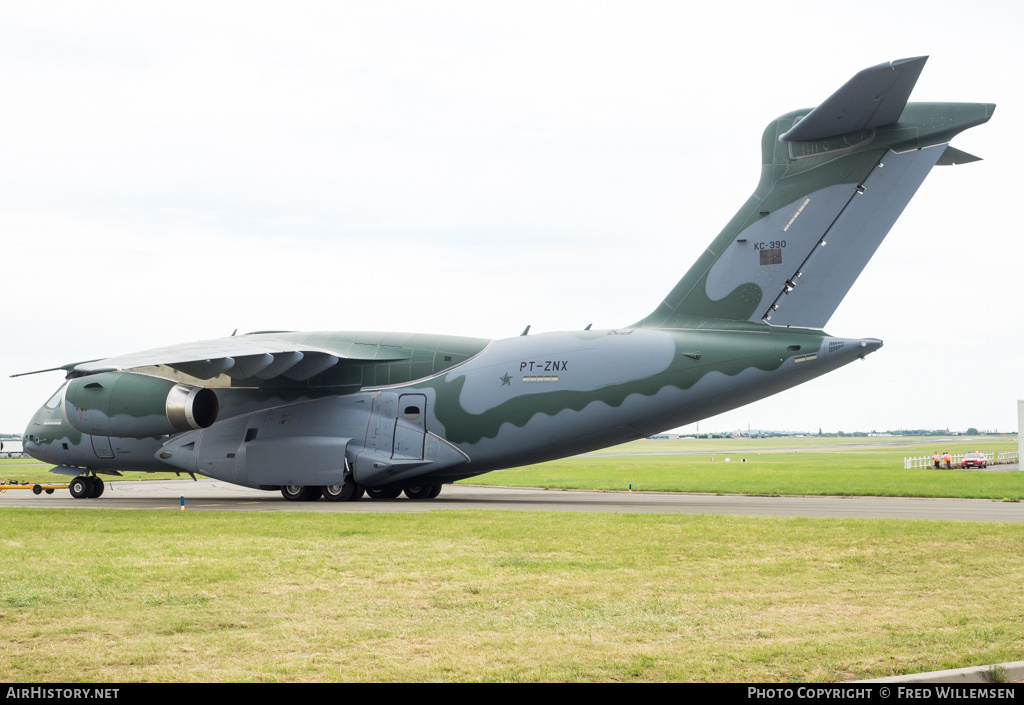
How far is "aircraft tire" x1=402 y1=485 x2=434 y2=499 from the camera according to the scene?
24.2 m

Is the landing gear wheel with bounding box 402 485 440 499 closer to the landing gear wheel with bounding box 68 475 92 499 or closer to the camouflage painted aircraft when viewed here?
the camouflage painted aircraft

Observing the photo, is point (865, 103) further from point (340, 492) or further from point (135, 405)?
point (135, 405)

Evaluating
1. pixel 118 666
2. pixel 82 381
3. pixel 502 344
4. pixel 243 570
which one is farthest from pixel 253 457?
pixel 118 666

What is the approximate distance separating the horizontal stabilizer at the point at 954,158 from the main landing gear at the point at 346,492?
13.9 m

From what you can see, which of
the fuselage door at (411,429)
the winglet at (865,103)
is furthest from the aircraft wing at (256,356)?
the winglet at (865,103)

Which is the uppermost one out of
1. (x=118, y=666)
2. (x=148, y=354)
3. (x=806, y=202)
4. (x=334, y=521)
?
(x=806, y=202)

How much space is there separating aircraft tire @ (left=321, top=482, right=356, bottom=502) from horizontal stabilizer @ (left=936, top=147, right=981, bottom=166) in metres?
14.6

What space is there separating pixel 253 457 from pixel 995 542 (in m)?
16.4

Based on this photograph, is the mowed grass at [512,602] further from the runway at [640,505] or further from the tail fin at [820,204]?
the tail fin at [820,204]

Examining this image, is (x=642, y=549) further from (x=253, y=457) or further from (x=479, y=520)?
(x=253, y=457)

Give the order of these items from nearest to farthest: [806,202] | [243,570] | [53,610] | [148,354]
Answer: [53,610] → [243,570] → [806,202] → [148,354]

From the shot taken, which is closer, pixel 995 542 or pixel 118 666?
pixel 118 666

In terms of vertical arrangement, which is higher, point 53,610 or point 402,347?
point 402,347

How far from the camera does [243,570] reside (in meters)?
10.0
